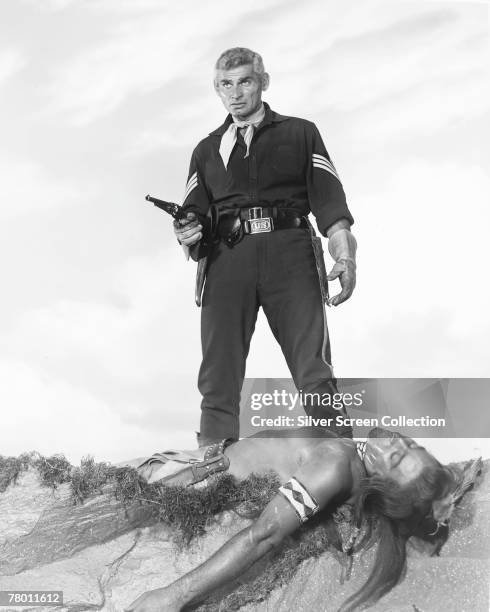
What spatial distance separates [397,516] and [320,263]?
1.19 metres

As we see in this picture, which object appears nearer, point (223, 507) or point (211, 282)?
point (223, 507)

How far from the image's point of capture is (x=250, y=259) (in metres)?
4.12

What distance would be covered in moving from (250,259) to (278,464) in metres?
0.94

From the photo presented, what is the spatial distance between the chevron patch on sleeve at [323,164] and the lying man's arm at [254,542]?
4.65 feet

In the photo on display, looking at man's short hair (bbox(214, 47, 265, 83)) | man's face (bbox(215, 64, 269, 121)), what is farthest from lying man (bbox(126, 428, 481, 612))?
man's short hair (bbox(214, 47, 265, 83))

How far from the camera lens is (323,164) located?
4.29 m

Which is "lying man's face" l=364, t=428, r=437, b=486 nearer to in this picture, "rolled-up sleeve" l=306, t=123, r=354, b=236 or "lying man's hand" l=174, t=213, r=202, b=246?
"rolled-up sleeve" l=306, t=123, r=354, b=236

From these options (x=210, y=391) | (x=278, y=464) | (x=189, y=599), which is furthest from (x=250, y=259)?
(x=189, y=599)

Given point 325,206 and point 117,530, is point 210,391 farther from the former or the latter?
point 325,206

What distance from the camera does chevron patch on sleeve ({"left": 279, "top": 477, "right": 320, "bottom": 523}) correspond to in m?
3.49

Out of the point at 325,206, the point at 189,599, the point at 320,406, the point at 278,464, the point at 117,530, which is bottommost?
the point at 189,599

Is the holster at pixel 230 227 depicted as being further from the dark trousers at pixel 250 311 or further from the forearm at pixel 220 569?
the forearm at pixel 220 569

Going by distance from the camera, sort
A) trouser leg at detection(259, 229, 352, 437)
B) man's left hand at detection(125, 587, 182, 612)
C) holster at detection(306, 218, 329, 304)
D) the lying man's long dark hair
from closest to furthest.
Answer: man's left hand at detection(125, 587, 182, 612)
the lying man's long dark hair
trouser leg at detection(259, 229, 352, 437)
holster at detection(306, 218, 329, 304)

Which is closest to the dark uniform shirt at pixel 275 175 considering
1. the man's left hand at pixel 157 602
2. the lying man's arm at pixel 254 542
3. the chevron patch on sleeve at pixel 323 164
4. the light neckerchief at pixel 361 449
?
the chevron patch on sleeve at pixel 323 164
